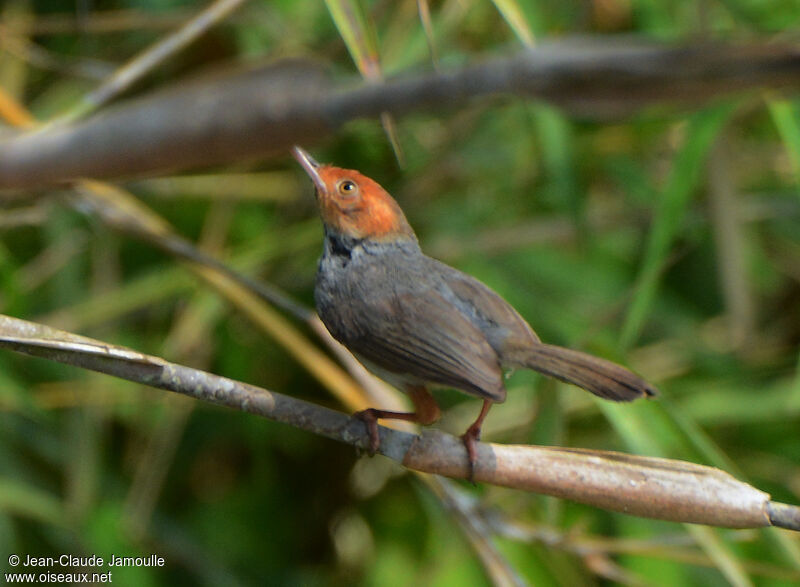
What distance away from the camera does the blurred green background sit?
3488 mm

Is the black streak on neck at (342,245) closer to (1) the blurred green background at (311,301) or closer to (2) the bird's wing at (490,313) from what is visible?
(2) the bird's wing at (490,313)

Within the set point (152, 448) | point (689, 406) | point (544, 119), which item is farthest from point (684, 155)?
point (152, 448)

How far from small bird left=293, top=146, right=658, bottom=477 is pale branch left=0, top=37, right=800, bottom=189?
513 millimetres

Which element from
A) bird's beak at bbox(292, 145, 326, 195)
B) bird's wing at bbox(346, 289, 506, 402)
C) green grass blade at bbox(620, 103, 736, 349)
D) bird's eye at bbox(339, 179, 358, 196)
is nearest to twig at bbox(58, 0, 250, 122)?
bird's beak at bbox(292, 145, 326, 195)

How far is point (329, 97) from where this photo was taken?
4.68ft

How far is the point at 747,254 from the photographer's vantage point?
4.68 meters

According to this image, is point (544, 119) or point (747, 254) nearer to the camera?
point (544, 119)

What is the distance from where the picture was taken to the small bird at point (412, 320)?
70.7 inches

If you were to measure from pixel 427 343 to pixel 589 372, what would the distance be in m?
0.33

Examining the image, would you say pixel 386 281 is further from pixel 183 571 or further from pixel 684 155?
pixel 183 571

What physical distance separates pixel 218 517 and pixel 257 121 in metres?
2.96

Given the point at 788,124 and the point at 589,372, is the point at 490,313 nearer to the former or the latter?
the point at 589,372

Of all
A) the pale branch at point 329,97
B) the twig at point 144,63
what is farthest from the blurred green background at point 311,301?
the pale branch at point 329,97

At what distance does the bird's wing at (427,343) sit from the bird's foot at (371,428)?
0.38ft
